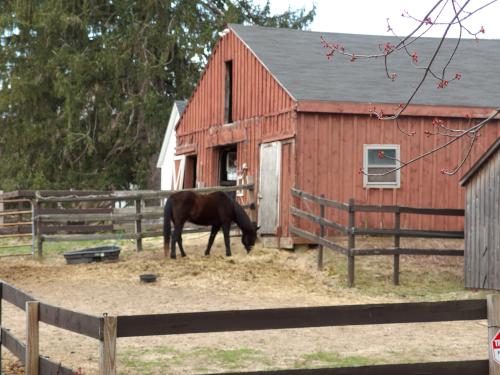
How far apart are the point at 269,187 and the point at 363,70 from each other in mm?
4086

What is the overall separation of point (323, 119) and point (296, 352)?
1011 cm

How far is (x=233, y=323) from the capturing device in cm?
674

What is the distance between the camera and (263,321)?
6836mm

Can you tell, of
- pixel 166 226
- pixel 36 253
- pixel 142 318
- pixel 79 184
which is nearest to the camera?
pixel 142 318

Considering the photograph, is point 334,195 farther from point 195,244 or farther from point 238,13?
point 238,13

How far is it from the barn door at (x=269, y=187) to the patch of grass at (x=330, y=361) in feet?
34.3

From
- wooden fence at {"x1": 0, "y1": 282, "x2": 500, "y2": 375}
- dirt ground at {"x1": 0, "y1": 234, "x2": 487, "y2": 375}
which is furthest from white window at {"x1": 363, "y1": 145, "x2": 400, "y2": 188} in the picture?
wooden fence at {"x1": 0, "y1": 282, "x2": 500, "y2": 375}

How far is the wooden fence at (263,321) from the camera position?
255 inches

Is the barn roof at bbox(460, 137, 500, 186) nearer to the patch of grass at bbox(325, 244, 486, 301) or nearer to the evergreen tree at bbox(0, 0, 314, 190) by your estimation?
the patch of grass at bbox(325, 244, 486, 301)

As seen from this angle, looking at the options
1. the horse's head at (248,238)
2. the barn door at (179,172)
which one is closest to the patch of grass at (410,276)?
the horse's head at (248,238)

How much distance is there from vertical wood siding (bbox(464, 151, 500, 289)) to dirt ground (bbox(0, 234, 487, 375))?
3.47ft

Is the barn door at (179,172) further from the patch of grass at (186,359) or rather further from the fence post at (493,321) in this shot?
the fence post at (493,321)

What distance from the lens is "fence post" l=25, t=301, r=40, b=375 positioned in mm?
7450

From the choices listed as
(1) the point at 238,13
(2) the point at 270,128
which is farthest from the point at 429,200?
(1) the point at 238,13
